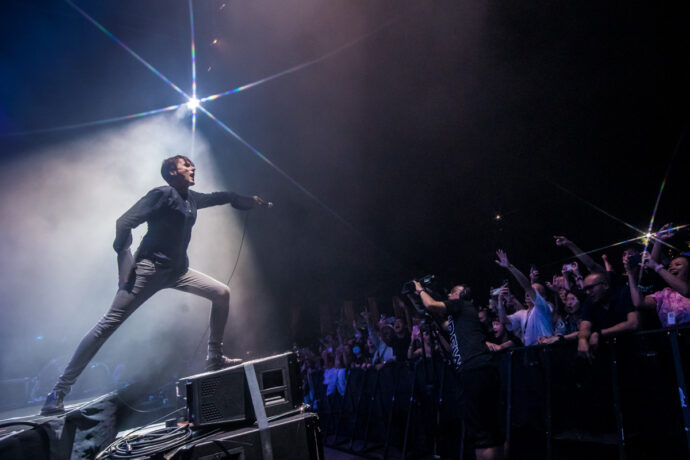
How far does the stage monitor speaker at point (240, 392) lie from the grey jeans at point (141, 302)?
971 mm

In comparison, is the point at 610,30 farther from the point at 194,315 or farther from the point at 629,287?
the point at 194,315

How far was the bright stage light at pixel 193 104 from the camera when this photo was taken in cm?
643

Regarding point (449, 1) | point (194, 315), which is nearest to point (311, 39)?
point (449, 1)

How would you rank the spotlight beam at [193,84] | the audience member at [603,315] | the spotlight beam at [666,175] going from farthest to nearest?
1. the spotlight beam at [666,175]
2. the spotlight beam at [193,84]
3. the audience member at [603,315]

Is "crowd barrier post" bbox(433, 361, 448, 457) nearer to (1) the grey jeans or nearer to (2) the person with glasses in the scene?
(2) the person with glasses

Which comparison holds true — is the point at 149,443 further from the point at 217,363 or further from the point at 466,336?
the point at 466,336

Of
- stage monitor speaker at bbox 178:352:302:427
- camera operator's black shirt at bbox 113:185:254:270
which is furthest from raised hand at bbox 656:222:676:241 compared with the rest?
camera operator's black shirt at bbox 113:185:254:270

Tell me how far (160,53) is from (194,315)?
4.55 m

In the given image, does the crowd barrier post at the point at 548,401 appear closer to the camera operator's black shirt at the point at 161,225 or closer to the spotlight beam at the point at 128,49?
the camera operator's black shirt at the point at 161,225

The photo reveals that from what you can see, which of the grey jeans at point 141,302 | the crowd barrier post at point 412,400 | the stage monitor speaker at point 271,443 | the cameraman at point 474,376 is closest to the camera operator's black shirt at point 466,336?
the cameraman at point 474,376

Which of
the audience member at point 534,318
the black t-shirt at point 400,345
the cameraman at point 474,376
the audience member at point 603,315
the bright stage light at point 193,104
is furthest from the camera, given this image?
the bright stage light at point 193,104

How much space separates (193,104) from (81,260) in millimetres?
3291

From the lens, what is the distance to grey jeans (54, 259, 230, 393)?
2342 millimetres

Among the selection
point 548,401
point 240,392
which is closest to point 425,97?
point 548,401
